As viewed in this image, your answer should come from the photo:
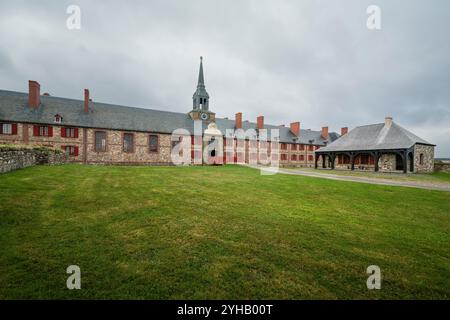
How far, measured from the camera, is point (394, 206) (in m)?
8.24

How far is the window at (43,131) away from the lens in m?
25.4

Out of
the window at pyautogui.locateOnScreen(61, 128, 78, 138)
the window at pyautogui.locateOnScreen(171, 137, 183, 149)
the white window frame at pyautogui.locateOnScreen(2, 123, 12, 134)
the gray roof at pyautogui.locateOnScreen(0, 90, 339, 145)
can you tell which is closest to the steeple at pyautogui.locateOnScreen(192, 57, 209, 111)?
the gray roof at pyautogui.locateOnScreen(0, 90, 339, 145)

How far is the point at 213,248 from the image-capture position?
4.21 meters

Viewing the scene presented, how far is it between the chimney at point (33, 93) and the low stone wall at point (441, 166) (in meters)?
52.8

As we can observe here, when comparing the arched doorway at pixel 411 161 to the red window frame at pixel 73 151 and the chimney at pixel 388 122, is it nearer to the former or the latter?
the chimney at pixel 388 122

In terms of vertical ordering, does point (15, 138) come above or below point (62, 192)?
above

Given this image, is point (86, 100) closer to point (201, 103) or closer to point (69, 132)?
point (69, 132)

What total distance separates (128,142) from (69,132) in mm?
6970

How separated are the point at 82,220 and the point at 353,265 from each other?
6127 millimetres

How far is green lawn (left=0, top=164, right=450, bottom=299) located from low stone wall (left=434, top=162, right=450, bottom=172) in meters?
29.3

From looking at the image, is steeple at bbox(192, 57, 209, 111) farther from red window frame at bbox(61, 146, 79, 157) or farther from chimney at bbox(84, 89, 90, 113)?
red window frame at bbox(61, 146, 79, 157)

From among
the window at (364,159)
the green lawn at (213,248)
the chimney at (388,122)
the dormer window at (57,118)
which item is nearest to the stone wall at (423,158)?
the chimney at (388,122)
